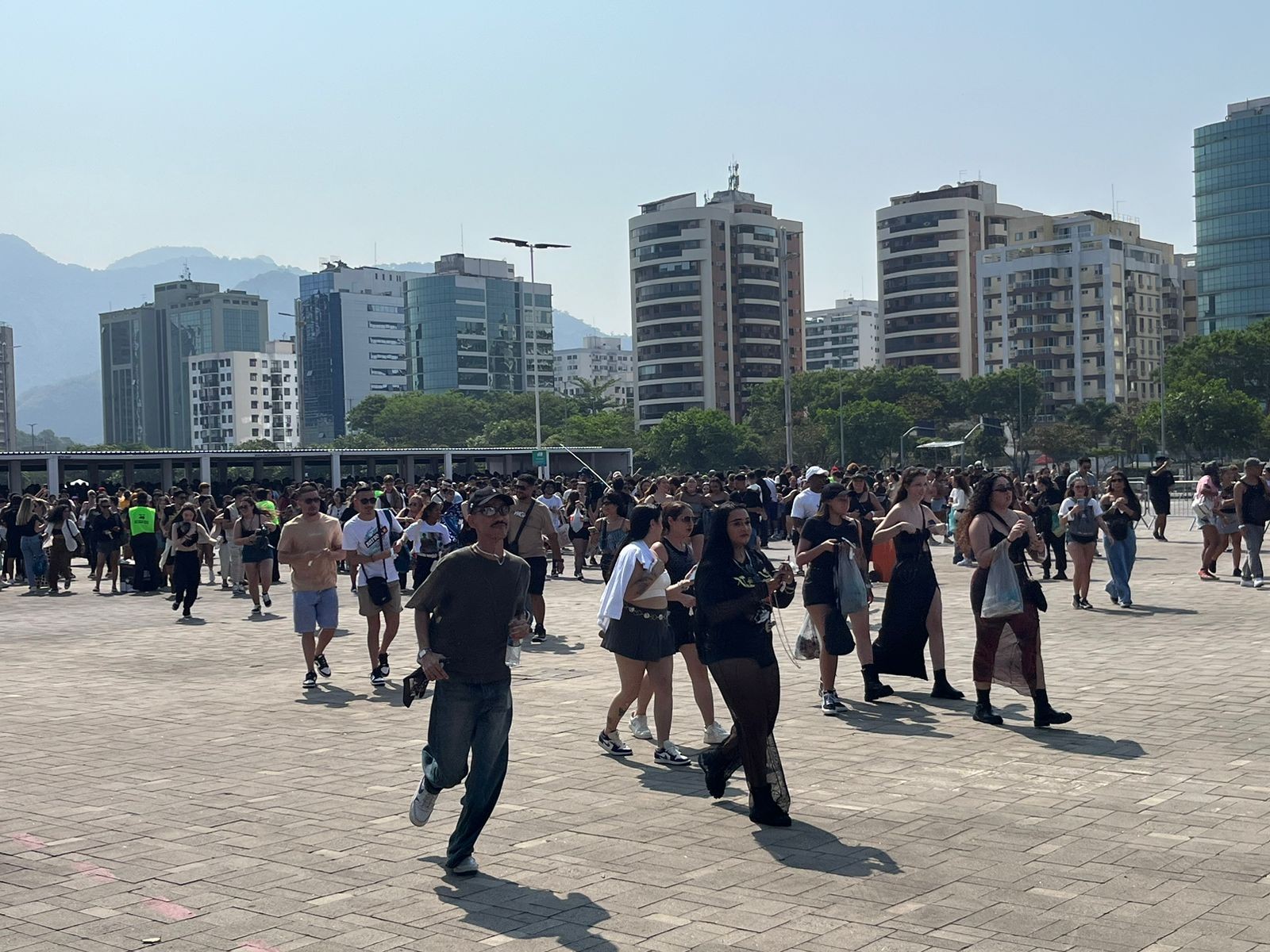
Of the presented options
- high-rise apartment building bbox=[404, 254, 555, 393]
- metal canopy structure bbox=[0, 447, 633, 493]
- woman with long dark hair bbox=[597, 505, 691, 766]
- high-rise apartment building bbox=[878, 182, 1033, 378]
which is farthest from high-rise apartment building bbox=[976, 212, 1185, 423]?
woman with long dark hair bbox=[597, 505, 691, 766]

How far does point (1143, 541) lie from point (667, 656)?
21.8m

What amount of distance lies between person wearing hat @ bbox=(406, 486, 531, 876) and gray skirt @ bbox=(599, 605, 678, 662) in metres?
2.00

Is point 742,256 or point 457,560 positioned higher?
point 742,256

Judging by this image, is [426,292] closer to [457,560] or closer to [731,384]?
[731,384]

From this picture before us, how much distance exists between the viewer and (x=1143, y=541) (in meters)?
28.1

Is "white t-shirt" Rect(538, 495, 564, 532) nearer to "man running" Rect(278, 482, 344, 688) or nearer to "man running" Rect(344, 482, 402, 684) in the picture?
"man running" Rect(344, 482, 402, 684)

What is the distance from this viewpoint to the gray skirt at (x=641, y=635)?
861 cm

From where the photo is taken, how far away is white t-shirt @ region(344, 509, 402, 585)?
12312 mm

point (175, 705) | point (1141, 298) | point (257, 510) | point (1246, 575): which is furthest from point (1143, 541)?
point (1141, 298)

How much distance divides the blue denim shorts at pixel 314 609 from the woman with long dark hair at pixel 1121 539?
29.7 feet

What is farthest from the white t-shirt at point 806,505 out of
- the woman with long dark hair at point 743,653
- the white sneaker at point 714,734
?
the woman with long dark hair at point 743,653

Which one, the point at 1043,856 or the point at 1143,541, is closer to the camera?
the point at 1043,856

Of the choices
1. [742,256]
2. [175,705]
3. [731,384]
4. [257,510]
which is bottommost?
[175,705]

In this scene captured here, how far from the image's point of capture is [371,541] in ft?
40.5
